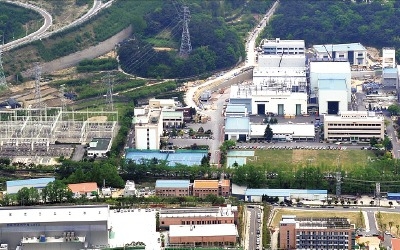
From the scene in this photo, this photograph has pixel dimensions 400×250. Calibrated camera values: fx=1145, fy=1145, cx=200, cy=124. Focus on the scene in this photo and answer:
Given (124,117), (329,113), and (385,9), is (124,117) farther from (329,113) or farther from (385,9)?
(385,9)

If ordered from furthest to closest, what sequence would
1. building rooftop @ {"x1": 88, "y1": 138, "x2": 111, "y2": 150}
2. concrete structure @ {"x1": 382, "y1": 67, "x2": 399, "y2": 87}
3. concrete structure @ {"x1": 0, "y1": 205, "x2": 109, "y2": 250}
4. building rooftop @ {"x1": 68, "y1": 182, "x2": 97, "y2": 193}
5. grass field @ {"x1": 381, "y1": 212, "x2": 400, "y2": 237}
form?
concrete structure @ {"x1": 382, "y1": 67, "x2": 399, "y2": 87}
building rooftop @ {"x1": 88, "y1": 138, "x2": 111, "y2": 150}
building rooftop @ {"x1": 68, "y1": 182, "x2": 97, "y2": 193}
grass field @ {"x1": 381, "y1": 212, "x2": 400, "y2": 237}
concrete structure @ {"x1": 0, "y1": 205, "x2": 109, "y2": 250}

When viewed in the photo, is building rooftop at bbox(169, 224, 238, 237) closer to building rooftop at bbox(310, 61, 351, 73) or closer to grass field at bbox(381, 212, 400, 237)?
grass field at bbox(381, 212, 400, 237)

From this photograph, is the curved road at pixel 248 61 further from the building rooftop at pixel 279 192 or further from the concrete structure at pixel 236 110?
the building rooftop at pixel 279 192

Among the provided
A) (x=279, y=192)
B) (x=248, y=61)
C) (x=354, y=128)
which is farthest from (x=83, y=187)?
(x=248, y=61)

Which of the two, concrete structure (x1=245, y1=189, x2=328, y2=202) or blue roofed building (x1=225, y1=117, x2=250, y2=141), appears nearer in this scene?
Answer: concrete structure (x1=245, y1=189, x2=328, y2=202)

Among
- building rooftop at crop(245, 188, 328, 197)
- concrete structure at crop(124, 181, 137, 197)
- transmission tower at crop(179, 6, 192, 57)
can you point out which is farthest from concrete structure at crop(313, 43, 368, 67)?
concrete structure at crop(124, 181, 137, 197)

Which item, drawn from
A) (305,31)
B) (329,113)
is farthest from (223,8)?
(329,113)
